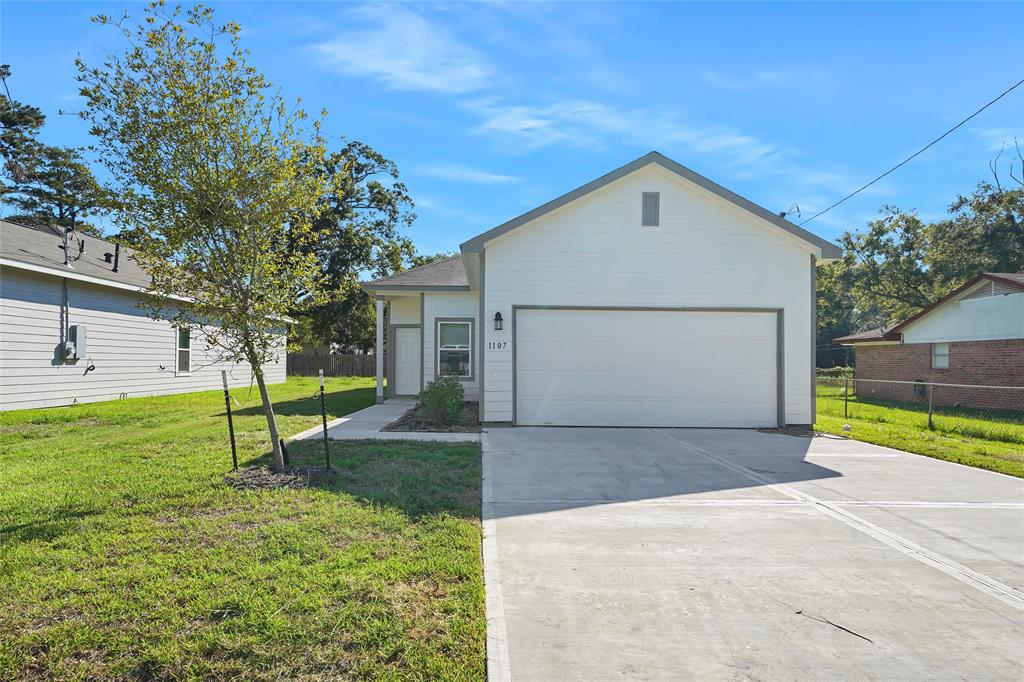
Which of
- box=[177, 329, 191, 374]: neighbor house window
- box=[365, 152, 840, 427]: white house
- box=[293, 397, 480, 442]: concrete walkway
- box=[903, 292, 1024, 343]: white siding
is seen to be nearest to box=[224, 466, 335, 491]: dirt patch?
box=[293, 397, 480, 442]: concrete walkway

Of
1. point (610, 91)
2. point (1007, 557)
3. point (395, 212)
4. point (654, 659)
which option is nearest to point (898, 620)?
point (654, 659)

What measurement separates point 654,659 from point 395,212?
3240 cm

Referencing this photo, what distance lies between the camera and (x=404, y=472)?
21.7ft

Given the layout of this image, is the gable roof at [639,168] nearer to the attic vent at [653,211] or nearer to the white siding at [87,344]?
the attic vent at [653,211]

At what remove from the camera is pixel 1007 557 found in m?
4.37

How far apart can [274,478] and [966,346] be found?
19057 mm

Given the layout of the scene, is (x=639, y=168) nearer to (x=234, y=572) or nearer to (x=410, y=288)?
(x=410, y=288)

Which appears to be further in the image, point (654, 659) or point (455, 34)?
point (455, 34)

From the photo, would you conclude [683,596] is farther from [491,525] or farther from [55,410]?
[55,410]

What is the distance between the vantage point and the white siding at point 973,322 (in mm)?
15305

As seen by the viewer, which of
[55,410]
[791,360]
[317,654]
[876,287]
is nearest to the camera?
[317,654]

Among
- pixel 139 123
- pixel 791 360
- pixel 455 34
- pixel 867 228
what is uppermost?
pixel 867 228

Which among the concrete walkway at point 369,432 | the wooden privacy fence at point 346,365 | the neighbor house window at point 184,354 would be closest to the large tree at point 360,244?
the wooden privacy fence at point 346,365

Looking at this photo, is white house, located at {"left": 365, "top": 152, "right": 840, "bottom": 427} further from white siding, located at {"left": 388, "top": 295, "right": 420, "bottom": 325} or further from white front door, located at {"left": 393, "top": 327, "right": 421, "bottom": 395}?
white front door, located at {"left": 393, "top": 327, "right": 421, "bottom": 395}
